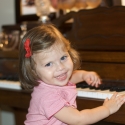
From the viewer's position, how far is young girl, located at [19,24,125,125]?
1.55 metres

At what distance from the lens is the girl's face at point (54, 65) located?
156cm

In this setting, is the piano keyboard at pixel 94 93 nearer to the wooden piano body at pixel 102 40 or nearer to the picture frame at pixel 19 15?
the wooden piano body at pixel 102 40

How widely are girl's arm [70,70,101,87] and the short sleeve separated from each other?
0.94 feet

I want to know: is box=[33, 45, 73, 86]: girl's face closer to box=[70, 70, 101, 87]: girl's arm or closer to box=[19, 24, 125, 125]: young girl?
box=[19, 24, 125, 125]: young girl

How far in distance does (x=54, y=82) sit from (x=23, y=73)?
0.55ft

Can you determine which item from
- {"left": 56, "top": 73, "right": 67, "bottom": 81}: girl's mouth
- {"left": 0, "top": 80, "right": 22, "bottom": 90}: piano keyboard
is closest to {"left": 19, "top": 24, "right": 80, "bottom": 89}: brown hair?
{"left": 56, "top": 73, "right": 67, "bottom": 81}: girl's mouth

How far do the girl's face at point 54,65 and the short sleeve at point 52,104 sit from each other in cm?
7

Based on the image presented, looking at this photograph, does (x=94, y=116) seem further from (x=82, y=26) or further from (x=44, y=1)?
(x=44, y=1)

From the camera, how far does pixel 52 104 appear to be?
5.10ft

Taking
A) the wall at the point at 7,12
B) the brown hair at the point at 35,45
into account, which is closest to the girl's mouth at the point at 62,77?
the brown hair at the point at 35,45

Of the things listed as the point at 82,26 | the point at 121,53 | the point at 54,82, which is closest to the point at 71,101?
the point at 54,82

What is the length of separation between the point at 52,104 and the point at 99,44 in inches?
24.7

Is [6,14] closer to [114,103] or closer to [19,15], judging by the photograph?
[19,15]

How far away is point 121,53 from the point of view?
1901 mm
